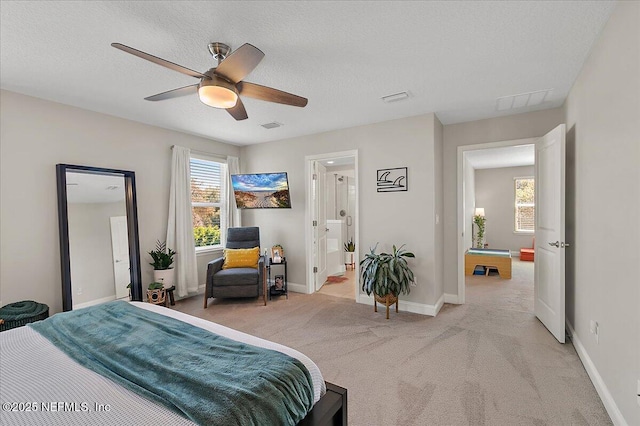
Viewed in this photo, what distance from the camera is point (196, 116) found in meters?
3.61

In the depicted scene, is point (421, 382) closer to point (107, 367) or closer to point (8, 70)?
point (107, 367)

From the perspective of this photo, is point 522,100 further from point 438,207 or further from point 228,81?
point 228,81

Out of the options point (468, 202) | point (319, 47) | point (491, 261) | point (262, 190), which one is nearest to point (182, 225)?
point (262, 190)

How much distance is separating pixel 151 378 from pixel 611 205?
274 cm

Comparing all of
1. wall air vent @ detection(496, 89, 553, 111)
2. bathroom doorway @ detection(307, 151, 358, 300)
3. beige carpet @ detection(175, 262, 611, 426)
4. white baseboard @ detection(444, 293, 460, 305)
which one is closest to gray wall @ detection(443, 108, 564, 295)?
white baseboard @ detection(444, 293, 460, 305)

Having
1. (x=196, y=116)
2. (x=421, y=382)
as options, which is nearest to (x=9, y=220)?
(x=196, y=116)

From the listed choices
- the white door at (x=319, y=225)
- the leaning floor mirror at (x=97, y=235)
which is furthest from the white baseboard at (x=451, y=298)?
the leaning floor mirror at (x=97, y=235)

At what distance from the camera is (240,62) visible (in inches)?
69.3

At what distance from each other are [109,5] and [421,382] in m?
3.24

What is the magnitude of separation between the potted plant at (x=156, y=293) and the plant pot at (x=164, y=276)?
0.08 metres

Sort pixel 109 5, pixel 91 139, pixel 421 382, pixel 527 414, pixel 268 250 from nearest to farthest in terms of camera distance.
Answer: pixel 109 5 < pixel 527 414 < pixel 421 382 < pixel 91 139 < pixel 268 250

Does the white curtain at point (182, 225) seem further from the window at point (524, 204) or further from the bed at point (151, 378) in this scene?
the window at point (524, 204)

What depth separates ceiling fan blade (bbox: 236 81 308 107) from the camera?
82.2 inches

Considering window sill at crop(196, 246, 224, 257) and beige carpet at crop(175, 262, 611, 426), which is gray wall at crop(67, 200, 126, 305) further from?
window sill at crop(196, 246, 224, 257)
